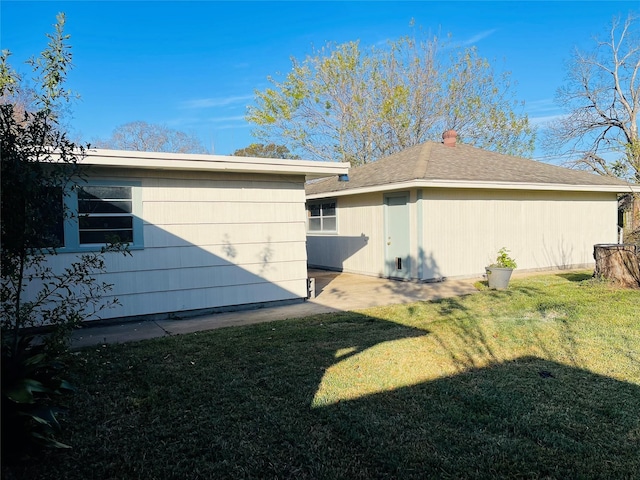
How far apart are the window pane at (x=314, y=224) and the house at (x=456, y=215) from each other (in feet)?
0.41

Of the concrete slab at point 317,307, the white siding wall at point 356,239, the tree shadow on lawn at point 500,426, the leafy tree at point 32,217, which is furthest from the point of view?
the white siding wall at point 356,239

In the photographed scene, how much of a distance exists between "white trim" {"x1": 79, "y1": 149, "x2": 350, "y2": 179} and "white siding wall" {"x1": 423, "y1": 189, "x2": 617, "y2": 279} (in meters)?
3.76

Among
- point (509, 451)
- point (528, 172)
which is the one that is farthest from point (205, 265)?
point (528, 172)

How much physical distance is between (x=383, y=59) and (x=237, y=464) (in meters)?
23.5

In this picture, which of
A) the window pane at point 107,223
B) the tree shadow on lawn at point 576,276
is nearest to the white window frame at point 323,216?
the tree shadow on lawn at point 576,276

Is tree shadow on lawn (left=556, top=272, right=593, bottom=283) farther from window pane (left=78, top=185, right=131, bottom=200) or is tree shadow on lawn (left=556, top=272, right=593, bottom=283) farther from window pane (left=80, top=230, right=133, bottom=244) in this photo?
window pane (left=78, top=185, right=131, bottom=200)

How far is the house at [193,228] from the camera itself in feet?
22.9

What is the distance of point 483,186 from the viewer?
11.2 m

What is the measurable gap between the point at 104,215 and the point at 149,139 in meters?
23.7

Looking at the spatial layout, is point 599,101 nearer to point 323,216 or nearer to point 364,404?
point 323,216

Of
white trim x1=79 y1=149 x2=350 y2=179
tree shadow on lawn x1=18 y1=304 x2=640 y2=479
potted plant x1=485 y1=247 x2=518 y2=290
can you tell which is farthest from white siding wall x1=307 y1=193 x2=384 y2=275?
tree shadow on lawn x1=18 y1=304 x2=640 y2=479

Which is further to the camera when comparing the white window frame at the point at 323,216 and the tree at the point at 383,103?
the tree at the point at 383,103

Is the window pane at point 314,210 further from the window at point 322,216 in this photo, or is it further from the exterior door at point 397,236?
the exterior door at point 397,236

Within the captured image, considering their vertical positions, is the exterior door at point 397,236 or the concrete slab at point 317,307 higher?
the exterior door at point 397,236
